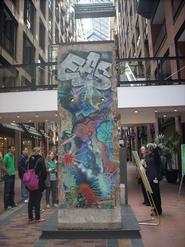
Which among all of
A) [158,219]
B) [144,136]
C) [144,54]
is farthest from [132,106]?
[144,136]

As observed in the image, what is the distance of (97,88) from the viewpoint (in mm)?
7684

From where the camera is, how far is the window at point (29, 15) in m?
29.4

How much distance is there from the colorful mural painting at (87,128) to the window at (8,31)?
1618 cm

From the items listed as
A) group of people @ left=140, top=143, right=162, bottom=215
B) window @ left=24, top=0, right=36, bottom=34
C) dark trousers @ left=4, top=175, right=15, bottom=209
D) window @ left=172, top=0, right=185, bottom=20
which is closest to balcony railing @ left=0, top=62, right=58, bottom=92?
dark trousers @ left=4, top=175, right=15, bottom=209

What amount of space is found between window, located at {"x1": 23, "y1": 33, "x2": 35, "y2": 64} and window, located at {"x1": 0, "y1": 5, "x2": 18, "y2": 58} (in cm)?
285

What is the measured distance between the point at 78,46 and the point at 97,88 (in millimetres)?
1075

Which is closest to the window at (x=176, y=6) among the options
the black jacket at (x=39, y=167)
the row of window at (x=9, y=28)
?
the row of window at (x=9, y=28)

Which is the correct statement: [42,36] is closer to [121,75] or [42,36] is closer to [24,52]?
[24,52]

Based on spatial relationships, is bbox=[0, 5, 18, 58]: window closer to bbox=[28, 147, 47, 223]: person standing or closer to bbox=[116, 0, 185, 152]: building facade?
bbox=[116, 0, 185, 152]: building facade

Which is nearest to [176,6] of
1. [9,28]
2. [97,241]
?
[9,28]

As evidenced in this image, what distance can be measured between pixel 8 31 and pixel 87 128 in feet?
63.2

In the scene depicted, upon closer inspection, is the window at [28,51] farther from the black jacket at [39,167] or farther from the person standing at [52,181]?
the black jacket at [39,167]

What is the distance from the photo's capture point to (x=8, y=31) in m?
24.6

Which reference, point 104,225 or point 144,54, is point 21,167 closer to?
point 104,225
